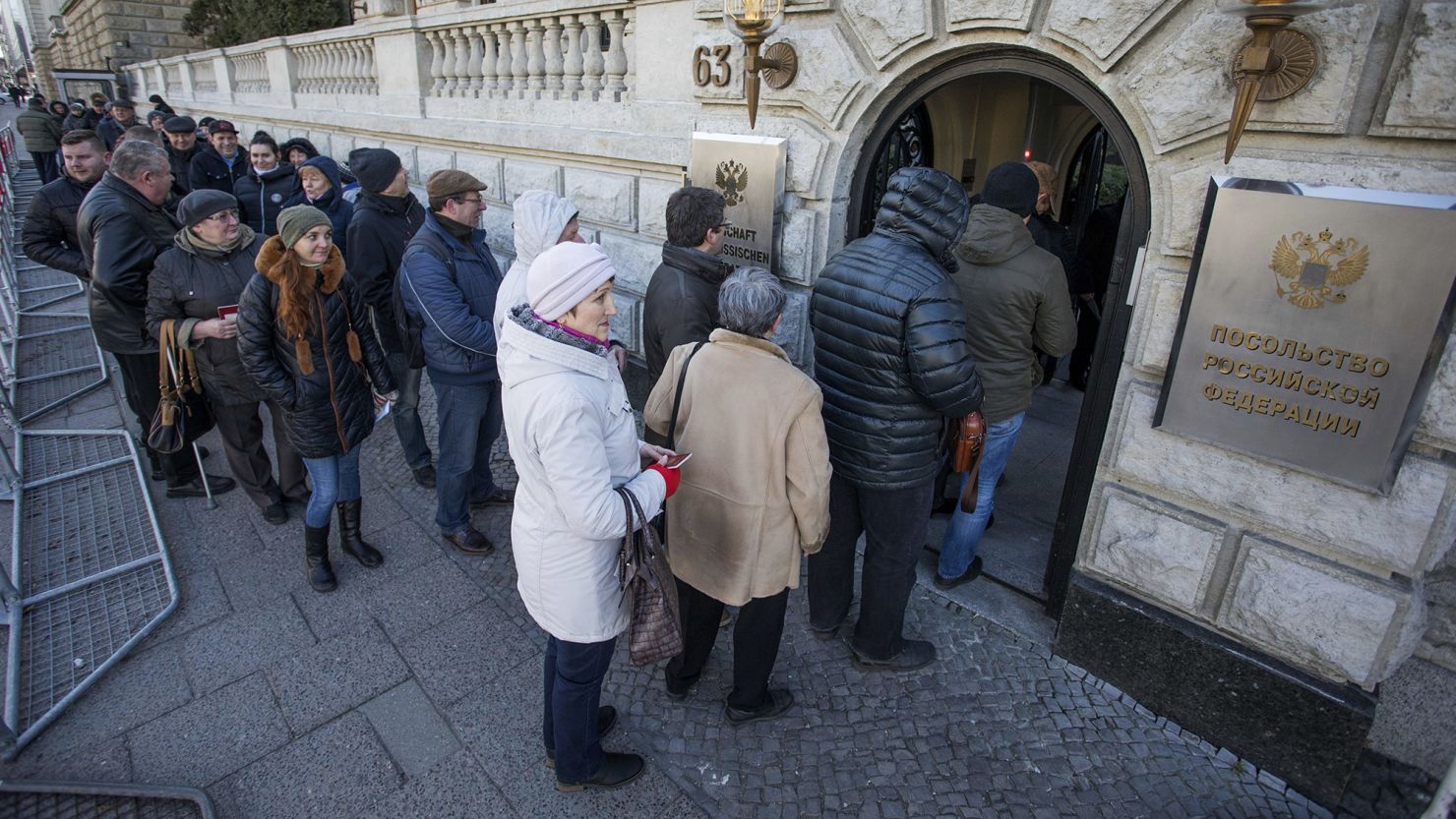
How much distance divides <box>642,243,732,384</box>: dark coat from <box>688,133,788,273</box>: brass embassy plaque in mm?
850

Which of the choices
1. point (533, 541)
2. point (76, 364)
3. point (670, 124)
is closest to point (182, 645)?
point (533, 541)

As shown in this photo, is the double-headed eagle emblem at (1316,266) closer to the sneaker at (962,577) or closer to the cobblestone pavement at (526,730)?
the cobblestone pavement at (526,730)

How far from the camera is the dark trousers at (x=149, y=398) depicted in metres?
4.55

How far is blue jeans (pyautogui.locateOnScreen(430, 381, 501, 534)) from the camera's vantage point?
407cm

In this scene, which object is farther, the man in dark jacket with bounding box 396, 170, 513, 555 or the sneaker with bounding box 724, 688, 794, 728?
the man in dark jacket with bounding box 396, 170, 513, 555

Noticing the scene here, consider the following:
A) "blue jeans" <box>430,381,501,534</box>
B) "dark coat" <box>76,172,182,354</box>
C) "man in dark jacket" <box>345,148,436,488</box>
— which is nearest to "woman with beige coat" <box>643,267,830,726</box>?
"blue jeans" <box>430,381,501,534</box>

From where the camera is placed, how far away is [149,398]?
4672mm

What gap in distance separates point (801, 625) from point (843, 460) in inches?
41.2

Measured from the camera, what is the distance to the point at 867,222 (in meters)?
4.55

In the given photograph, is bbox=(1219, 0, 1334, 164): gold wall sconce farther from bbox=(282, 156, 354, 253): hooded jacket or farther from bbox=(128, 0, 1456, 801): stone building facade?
bbox=(282, 156, 354, 253): hooded jacket

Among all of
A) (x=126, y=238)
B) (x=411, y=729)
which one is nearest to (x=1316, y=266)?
(x=411, y=729)

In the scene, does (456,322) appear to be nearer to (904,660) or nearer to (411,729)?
(411,729)

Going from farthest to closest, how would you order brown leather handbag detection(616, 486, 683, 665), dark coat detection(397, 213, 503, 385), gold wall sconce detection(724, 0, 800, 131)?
dark coat detection(397, 213, 503, 385), gold wall sconce detection(724, 0, 800, 131), brown leather handbag detection(616, 486, 683, 665)

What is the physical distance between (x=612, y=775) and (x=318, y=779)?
1080 mm
